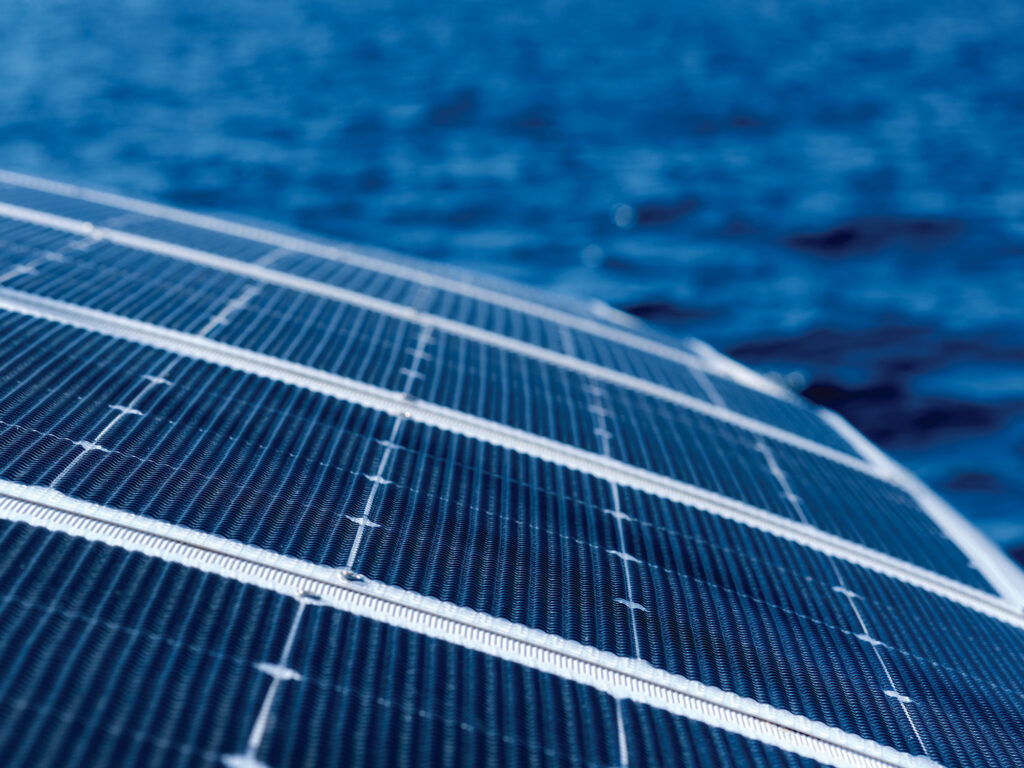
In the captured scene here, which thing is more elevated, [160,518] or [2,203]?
[2,203]

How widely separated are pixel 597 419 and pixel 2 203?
1055 centimetres

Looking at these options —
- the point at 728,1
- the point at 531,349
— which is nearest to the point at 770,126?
the point at 728,1

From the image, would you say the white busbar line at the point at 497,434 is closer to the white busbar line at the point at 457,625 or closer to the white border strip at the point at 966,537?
the white border strip at the point at 966,537

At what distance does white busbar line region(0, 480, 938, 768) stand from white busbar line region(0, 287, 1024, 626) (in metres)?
3.56

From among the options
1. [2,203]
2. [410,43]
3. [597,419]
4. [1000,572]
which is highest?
[410,43]

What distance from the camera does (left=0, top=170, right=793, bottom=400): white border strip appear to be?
739 inches

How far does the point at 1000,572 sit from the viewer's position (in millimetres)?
13555

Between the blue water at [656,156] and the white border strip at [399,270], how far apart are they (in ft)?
23.4

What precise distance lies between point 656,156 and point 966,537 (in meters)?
29.0

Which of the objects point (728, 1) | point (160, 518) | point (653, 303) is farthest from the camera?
point (728, 1)

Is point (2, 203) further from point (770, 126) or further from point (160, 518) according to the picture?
point (770, 126)

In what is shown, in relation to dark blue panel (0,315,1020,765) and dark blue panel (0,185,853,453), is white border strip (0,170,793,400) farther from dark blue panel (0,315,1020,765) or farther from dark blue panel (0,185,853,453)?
dark blue panel (0,315,1020,765)

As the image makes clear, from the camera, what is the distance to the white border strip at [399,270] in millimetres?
18766

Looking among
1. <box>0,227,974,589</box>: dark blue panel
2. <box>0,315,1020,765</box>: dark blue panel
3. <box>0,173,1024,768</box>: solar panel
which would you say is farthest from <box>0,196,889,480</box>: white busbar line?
<box>0,315,1020,765</box>: dark blue panel
